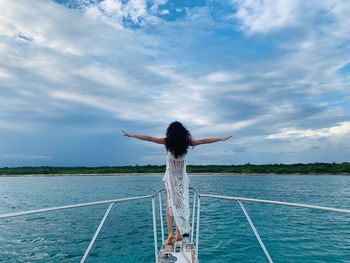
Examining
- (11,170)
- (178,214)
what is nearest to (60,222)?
(178,214)

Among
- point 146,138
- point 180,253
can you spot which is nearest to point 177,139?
point 146,138

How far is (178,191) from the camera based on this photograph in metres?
3.86

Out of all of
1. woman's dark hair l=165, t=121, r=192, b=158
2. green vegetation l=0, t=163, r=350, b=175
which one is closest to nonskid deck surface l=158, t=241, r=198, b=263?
woman's dark hair l=165, t=121, r=192, b=158

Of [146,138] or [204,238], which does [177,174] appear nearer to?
[146,138]

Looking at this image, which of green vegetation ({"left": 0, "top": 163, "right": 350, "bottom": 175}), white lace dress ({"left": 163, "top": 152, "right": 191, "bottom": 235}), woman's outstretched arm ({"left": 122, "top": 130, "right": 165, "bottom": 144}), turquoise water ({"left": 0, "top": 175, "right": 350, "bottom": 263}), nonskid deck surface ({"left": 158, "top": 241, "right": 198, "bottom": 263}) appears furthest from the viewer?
green vegetation ({"left": 0, "top": 163, "right": 350, "bottom": 175})

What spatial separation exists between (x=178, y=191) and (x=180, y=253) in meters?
0.86

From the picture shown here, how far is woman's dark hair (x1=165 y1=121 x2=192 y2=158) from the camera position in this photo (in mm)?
3834

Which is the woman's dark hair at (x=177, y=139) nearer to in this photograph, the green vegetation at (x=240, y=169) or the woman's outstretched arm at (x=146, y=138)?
the woman's outstretched arm at (x=146, y=138)

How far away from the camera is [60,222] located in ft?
38.1

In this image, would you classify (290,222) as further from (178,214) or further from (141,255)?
(178,214)

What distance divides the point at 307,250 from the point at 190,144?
5625 millimetres

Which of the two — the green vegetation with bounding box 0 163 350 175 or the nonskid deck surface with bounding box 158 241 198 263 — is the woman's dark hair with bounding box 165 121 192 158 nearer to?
the nonskid deck surface with bounding box 158 241 198 263

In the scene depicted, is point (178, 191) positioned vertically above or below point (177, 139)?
below

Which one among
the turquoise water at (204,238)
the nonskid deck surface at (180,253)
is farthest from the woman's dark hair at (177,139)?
the turquoise water at (204,238)
